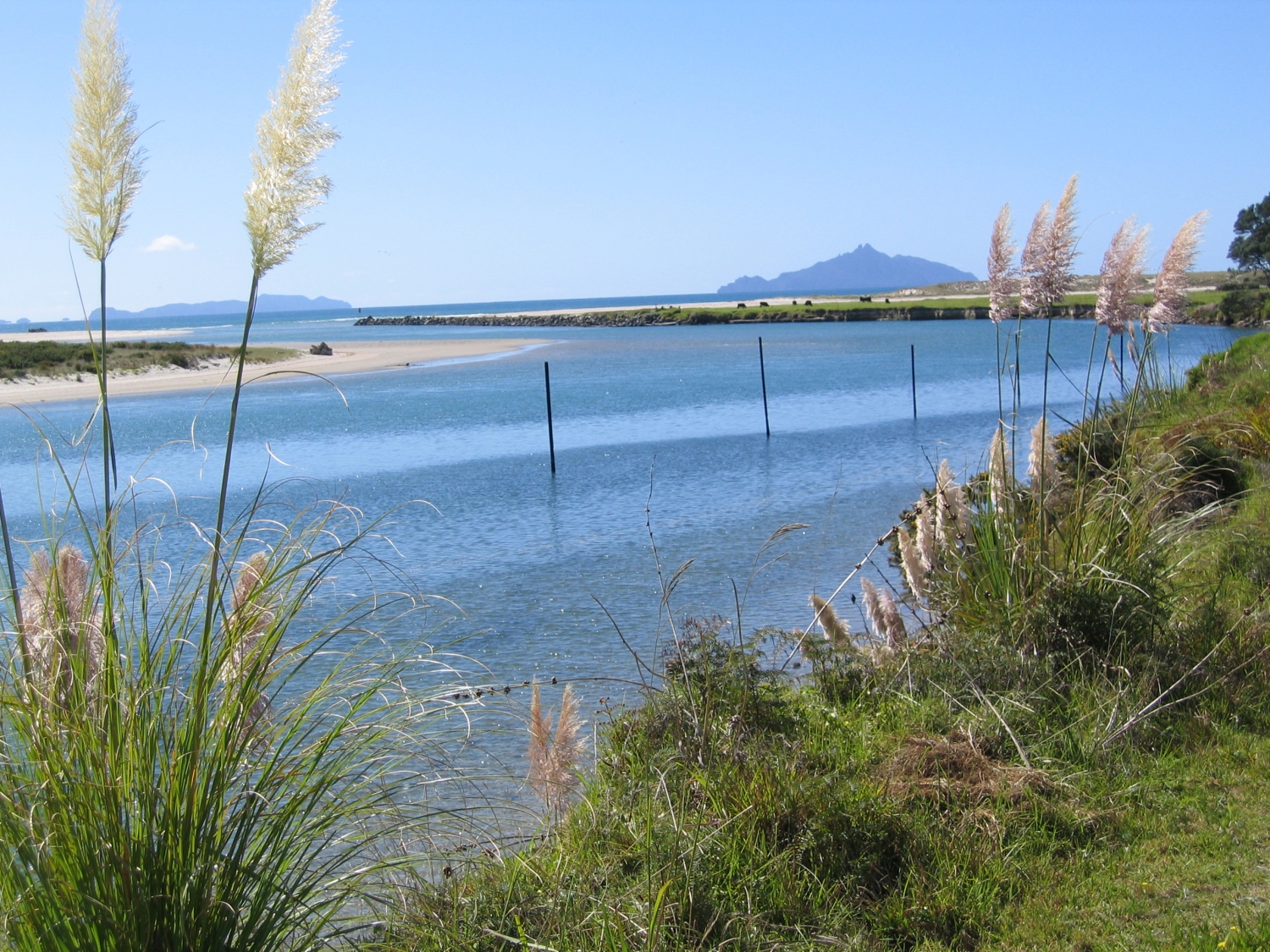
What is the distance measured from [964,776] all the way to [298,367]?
63891 millimetres

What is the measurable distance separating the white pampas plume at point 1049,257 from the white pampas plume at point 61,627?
18.1ft

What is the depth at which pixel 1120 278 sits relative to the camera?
664cm

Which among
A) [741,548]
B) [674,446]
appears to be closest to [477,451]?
[674,446]

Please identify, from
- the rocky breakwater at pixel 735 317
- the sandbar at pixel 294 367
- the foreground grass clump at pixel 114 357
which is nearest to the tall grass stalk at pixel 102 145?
the sandbar at pixel 294 367

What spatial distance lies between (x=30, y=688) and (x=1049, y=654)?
4793 mm

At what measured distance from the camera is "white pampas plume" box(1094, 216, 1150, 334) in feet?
21.7

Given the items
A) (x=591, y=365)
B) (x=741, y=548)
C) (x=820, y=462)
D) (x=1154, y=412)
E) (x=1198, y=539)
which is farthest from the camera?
(x=591, y=365)

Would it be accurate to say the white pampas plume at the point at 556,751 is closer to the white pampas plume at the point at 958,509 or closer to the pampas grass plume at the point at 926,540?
the pampas grass plume at the point at 926,540

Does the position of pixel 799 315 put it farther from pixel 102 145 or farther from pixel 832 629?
pixel 102 145

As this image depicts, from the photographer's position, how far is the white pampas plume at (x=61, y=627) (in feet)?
9.91

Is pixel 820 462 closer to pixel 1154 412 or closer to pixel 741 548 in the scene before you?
pixel 741 548

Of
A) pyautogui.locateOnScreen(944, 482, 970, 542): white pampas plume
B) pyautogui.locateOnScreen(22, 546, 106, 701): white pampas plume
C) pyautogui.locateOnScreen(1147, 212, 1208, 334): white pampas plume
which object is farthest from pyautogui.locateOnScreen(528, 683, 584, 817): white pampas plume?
pyautogui.locateOnScreen(1147, 212, 1208, 334): white pampas plume

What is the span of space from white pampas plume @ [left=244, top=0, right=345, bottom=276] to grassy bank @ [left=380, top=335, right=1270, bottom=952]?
Answer: 2.24 meters

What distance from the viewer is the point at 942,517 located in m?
6.66
